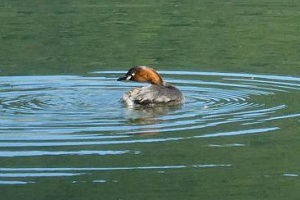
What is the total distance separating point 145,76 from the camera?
1783cm

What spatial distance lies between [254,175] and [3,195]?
95.8 inches

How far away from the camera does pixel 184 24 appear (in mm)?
28609

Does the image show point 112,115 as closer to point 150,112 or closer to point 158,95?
point 150,112

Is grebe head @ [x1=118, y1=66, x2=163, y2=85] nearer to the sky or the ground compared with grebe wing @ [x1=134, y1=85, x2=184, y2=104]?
nearer to the sky

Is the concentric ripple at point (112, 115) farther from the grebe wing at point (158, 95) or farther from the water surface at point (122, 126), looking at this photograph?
the grebe wing at point (158, 95)

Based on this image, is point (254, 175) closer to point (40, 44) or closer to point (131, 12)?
point (40, 44)

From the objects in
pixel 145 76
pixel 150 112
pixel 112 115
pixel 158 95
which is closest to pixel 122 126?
pixel 112 115

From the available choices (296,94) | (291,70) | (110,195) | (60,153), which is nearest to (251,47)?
(291,70)

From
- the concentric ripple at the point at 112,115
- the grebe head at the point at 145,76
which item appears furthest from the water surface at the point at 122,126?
the grebe head at the point at 145,76

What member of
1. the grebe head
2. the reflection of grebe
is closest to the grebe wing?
the reflection of grebe

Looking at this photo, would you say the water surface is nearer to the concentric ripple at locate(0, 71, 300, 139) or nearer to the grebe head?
the concentric ripple at locate(0, 71, 300, 139)

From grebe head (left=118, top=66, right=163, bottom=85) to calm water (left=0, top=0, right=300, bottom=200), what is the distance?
1.16ft

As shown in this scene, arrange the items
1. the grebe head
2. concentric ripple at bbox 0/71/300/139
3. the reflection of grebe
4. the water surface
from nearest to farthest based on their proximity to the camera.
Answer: the water surface < concentric ripple at bbox 0/71/300/139 < the reflection of grebe < the grebe head

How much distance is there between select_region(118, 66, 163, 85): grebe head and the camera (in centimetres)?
1772
